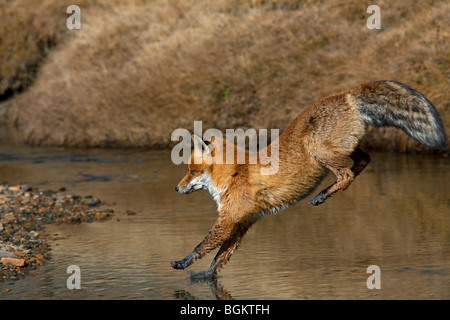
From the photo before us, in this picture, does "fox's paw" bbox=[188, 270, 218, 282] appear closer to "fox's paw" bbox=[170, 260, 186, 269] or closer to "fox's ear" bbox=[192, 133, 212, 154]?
"fox's paw" bbox=[170, 260, 186, 269]

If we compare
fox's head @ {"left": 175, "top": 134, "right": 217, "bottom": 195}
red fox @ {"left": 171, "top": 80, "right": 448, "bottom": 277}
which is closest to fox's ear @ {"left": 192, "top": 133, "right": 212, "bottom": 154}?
fox's head @ {"left": 175, "top": 134, "right": 217, "bottom": 195}

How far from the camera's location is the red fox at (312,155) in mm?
7223

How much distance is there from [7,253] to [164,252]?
1.72 m

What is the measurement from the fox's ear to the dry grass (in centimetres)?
805

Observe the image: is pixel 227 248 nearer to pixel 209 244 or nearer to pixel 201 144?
pixel 209 244

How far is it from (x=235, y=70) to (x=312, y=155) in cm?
1085

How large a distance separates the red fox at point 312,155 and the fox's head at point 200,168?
4.3 inches

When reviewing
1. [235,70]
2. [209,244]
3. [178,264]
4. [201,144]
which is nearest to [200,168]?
[201,144]

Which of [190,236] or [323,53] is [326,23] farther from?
[190,236]

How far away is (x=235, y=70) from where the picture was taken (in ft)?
59.3

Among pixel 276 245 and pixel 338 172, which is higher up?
pixel 338 172

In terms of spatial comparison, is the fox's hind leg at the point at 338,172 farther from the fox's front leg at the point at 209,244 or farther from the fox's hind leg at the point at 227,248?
the fox's front leg at the point at 209,244

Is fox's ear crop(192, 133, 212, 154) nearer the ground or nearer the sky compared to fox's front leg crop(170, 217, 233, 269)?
nearer the sky

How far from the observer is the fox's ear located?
7.75 m
